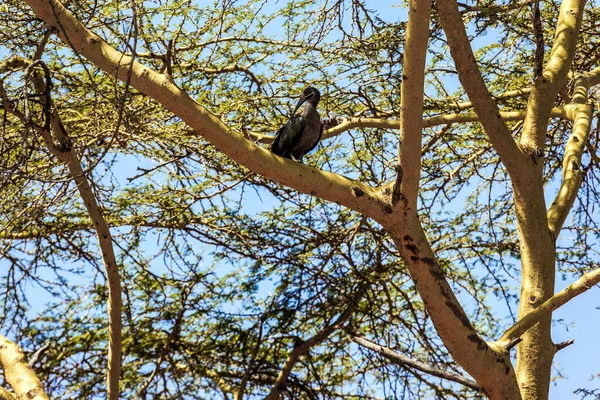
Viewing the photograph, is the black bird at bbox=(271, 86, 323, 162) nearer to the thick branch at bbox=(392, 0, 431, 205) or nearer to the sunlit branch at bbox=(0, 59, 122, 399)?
the sunlit branch at bbox=(0, 59, 122, 399)

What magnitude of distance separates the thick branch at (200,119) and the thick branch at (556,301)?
3.23ft

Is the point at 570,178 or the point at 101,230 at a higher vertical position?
the point at 570,178

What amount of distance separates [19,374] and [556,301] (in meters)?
2.87

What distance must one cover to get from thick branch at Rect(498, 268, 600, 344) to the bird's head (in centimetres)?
211

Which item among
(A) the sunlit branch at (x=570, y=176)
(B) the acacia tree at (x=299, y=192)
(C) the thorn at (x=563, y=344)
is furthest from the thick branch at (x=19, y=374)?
(A) the sunlit branch at (x=570, y=176)

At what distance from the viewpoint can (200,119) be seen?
3.77m

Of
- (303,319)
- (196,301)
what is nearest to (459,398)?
(303,319)

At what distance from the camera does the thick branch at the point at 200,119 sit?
3.71m

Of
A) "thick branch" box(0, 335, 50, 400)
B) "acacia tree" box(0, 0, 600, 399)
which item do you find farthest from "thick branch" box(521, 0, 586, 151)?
"thick branch" box(0, 335, 50, 400)

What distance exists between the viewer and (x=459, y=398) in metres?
6.93

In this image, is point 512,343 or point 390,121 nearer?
point 512,343

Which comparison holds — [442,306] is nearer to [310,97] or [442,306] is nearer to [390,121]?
[390,121]

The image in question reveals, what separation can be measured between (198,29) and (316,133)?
4.07ft

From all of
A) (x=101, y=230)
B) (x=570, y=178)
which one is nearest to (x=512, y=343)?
(x=570, y=178)
